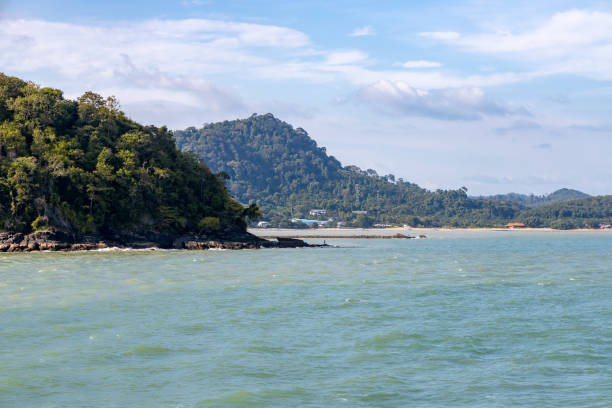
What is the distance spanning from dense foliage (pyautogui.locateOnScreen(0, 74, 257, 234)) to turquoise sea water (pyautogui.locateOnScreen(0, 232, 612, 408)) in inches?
1540

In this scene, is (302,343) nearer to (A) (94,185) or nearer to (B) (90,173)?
(A) (94,185)

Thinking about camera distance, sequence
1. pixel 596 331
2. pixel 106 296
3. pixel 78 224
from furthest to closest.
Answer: pixel 78 224 → pixel 106 296 → pixel 596 331

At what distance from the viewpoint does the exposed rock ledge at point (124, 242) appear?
76938 millimetres

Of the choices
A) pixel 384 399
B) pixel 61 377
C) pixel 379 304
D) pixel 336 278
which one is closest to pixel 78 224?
pixel 336 278

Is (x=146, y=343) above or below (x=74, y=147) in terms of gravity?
below

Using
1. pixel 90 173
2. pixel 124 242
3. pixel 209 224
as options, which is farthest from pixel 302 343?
pixel 209 224

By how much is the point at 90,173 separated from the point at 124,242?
10623 millimetres

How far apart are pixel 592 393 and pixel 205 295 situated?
23770 mm

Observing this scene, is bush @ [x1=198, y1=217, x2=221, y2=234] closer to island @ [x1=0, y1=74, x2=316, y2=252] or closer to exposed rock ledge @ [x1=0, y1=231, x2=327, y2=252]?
island @ [x1=0, y1=74, x2=316, y2=252]

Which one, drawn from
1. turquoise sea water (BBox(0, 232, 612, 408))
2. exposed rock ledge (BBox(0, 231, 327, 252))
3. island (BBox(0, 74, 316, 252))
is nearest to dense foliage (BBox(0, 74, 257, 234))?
island (BBox(0, 74, 316, 252))

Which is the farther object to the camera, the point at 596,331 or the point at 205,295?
the point at 205,295

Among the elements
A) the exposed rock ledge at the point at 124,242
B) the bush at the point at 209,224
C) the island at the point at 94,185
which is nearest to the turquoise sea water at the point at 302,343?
the exposed rock ledge at the point at 124,242

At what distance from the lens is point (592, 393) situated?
17.2m

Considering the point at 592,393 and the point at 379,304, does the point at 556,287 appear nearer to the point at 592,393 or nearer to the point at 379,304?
the point at 379,304
